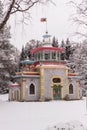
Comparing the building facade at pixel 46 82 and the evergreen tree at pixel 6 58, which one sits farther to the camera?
the building facade at pixel 46 82

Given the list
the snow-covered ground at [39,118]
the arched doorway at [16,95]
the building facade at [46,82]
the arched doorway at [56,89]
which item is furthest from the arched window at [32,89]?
→ the snow-covered ground at [39,118]

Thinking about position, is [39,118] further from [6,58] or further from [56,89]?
[56,89]

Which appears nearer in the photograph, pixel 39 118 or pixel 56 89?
pixel 39 118

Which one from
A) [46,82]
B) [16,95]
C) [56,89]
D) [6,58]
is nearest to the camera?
[6,58]

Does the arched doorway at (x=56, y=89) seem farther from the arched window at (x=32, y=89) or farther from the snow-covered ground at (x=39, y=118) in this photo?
the snow-covered ground at (x=39, y=118)

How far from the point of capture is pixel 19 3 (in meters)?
8.30

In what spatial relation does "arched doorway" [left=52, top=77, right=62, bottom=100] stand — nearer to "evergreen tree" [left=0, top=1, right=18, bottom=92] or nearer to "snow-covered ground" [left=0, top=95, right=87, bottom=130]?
"evergreen tree" [left=0, top=1, right=18, bottom=92]

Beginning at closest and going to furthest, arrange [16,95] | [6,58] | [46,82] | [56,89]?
1. [6,58]
2. [46,82]
3. [56,89]
4. [16,95]

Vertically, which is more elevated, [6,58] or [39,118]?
[6,58]

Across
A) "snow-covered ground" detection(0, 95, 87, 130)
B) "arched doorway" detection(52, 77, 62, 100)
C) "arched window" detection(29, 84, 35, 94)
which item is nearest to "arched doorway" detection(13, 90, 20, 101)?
"arched window" detection(29, 84, 35, 94)

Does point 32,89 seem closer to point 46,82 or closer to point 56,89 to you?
point 46,82

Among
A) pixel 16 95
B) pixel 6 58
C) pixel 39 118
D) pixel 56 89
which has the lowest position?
pixel 16 95

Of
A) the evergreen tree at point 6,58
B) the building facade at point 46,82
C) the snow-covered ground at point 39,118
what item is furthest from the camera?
the building facade at point 46,82

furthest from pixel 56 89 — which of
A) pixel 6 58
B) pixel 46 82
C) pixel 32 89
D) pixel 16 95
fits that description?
pixel 6 58
